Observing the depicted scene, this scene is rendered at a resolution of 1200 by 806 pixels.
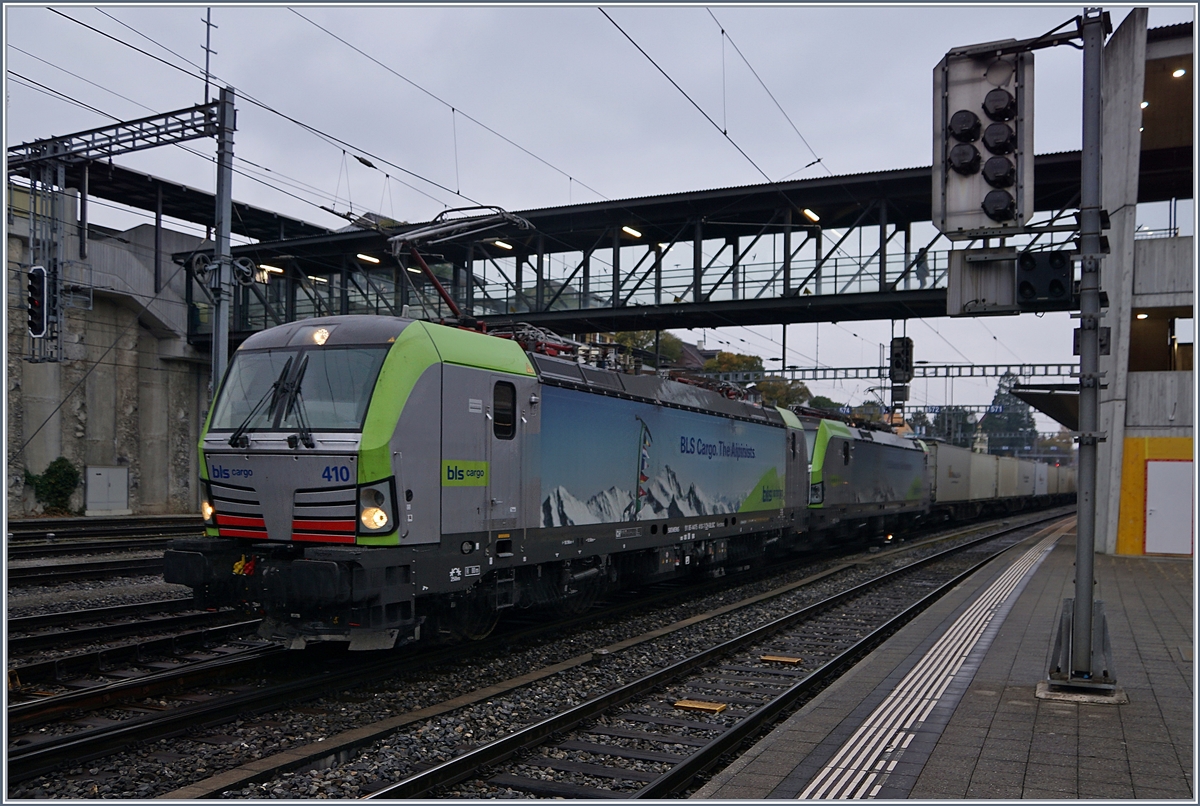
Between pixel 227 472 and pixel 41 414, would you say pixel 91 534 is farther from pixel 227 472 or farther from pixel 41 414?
pixel 227 472

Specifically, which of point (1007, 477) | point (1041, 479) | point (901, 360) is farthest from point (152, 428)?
point (1041, 479)

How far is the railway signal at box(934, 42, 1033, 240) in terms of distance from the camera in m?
7.87

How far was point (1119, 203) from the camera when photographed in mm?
22516

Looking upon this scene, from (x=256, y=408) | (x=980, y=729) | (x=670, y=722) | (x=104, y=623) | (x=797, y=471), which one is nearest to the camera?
(x=980, y=729)

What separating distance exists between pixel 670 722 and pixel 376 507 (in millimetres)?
3157

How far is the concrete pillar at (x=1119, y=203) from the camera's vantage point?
21.8m

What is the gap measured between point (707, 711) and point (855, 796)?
2799 millimetres

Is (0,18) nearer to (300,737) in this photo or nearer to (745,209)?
(300,737)

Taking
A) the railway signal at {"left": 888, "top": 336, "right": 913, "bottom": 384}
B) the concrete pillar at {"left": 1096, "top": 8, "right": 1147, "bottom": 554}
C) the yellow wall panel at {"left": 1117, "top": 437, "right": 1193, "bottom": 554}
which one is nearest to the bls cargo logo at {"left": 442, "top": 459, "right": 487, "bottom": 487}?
the concrete pillar at {"left": 1096, "top": 8, "right": 1147, "bottom": 554}

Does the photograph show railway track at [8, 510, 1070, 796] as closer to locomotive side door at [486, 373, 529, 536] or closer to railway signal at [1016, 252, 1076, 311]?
locomotive side door at [486, 373, 529, 536]

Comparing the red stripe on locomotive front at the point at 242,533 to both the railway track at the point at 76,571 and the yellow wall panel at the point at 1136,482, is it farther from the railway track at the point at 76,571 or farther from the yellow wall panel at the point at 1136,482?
the yellow wall panel at the point at 1136,482

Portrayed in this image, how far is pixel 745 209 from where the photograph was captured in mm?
27484

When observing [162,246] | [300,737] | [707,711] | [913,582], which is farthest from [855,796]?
[162,246]

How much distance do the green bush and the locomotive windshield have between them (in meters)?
24.2
